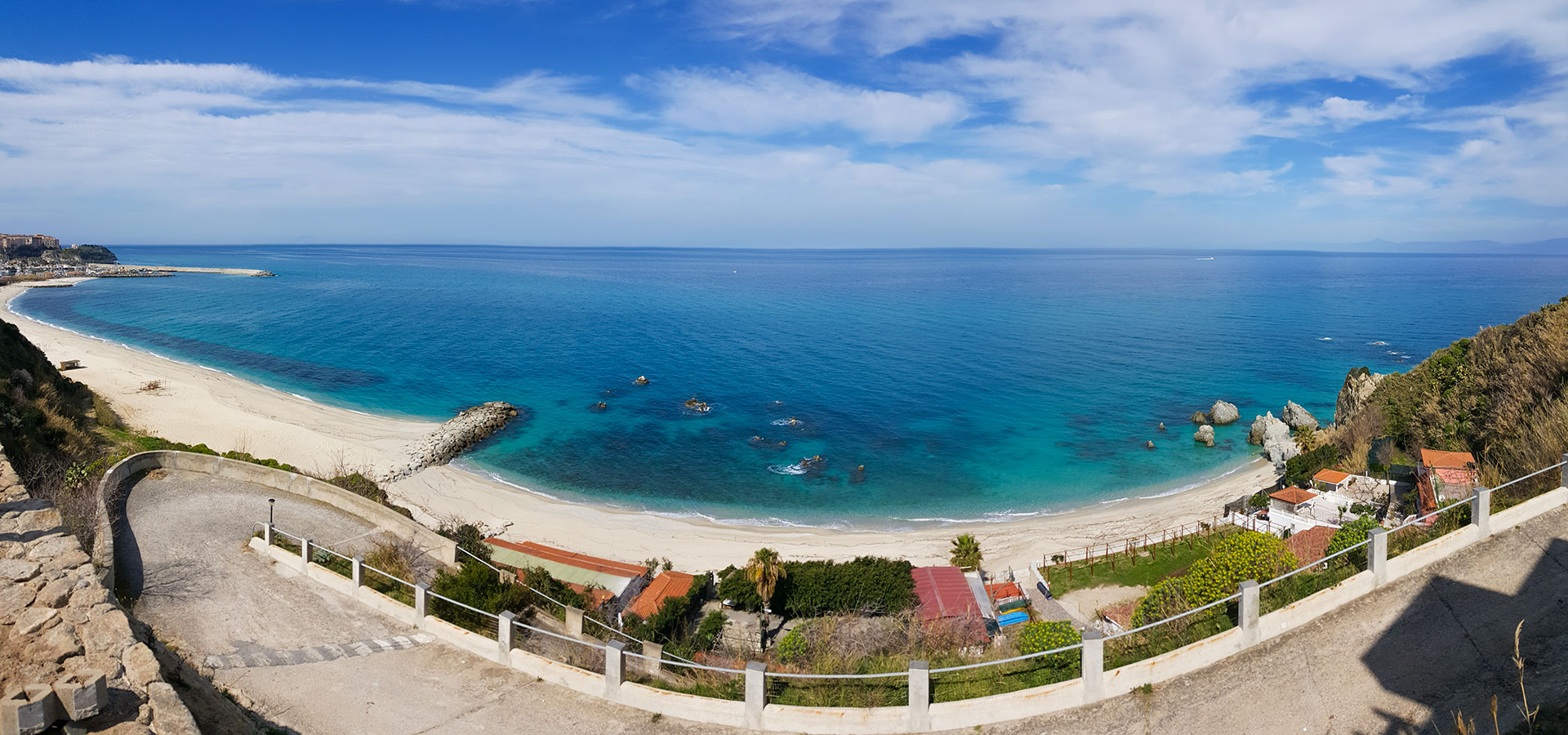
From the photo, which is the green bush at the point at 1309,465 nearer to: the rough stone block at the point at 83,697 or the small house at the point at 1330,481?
the small house at the point at 1330,481

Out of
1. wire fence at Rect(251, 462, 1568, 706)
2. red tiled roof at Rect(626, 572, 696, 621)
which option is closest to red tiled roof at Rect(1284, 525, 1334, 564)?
wire fence at Rect(251, 462, 1568, 706)

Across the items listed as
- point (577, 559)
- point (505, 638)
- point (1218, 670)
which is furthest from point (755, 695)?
point (577, 559)

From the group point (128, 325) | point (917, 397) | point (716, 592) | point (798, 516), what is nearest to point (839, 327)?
point (917, 397)

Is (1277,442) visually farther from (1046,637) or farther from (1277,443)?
(1046,637)

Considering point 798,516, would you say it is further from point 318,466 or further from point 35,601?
→ point 35,601

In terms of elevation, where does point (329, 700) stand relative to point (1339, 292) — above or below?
below

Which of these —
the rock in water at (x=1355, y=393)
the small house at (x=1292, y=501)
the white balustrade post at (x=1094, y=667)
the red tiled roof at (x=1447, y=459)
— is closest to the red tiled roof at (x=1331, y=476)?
the small house at (x=1292, y=501)
